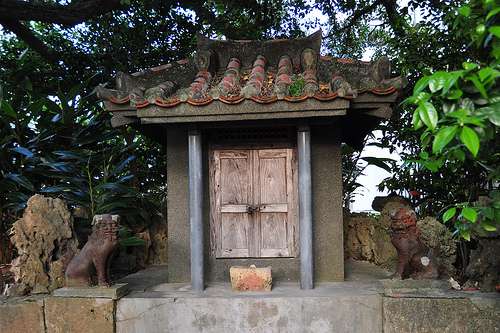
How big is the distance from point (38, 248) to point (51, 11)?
14.7 feet

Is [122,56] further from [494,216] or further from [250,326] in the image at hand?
[494,216]

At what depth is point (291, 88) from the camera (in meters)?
4.41

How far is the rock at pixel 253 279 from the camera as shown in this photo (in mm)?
4746

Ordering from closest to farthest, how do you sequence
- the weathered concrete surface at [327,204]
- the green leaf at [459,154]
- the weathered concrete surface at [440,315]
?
the green leaf at [459,154] → the weathered concrete surface at [440,315] → the weathered concrete surface at [327,204]

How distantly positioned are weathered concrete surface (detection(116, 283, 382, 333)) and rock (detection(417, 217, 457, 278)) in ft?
3.10

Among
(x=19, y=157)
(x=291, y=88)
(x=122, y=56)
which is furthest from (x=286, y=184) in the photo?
(x=122, y=56)

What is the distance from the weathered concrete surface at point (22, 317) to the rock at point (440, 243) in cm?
410

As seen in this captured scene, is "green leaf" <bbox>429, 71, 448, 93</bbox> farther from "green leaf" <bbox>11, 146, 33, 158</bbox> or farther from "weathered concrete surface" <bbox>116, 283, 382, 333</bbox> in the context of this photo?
"green leaf" <bbox>11, 146, 33, 158</bbox>

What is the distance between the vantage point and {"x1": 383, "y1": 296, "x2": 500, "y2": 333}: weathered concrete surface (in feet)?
13.7

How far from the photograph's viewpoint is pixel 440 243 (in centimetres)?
529

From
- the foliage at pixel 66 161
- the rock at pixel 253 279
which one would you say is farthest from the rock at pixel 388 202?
the foliage at pixel 66 161

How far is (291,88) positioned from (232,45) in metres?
1.76

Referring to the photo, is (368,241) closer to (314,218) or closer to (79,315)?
(314,218)

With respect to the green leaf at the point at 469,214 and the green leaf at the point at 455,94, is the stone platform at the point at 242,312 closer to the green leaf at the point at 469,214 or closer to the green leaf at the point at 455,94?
the green leaf at the point at 469,214
